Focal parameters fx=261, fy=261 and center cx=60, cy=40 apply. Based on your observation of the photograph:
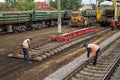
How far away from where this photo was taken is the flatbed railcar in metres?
27.1

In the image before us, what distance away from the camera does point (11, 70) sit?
13047mm

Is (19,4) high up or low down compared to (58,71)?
up

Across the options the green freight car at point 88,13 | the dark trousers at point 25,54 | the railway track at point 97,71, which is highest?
the green freight car at point 88,13

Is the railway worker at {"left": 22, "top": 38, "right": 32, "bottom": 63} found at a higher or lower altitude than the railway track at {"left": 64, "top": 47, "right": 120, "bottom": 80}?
higher

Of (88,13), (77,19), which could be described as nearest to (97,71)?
(77,19)

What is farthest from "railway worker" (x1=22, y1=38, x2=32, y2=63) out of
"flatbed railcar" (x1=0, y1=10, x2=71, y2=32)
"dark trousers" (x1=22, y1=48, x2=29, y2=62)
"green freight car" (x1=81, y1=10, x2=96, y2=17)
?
"green freight car" (x1=81, y1=10, x2=96, y2=17)

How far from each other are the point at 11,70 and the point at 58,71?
240cm

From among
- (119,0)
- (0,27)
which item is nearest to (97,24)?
(119,0)

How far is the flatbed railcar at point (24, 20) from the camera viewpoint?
27.1 m

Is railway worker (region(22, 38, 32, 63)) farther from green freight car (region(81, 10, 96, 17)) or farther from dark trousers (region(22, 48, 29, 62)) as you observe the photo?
green freight car (region(81, 10, 96, 17))

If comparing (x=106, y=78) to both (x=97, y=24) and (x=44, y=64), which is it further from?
(x=97, y=24)

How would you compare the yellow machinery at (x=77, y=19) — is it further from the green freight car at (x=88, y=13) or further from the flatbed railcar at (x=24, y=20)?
the green freight car at (x=88, y=13)

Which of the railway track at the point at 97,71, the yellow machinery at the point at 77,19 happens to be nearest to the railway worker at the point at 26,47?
the railway track at the point at 97,71

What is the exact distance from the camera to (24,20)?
3012 cm
